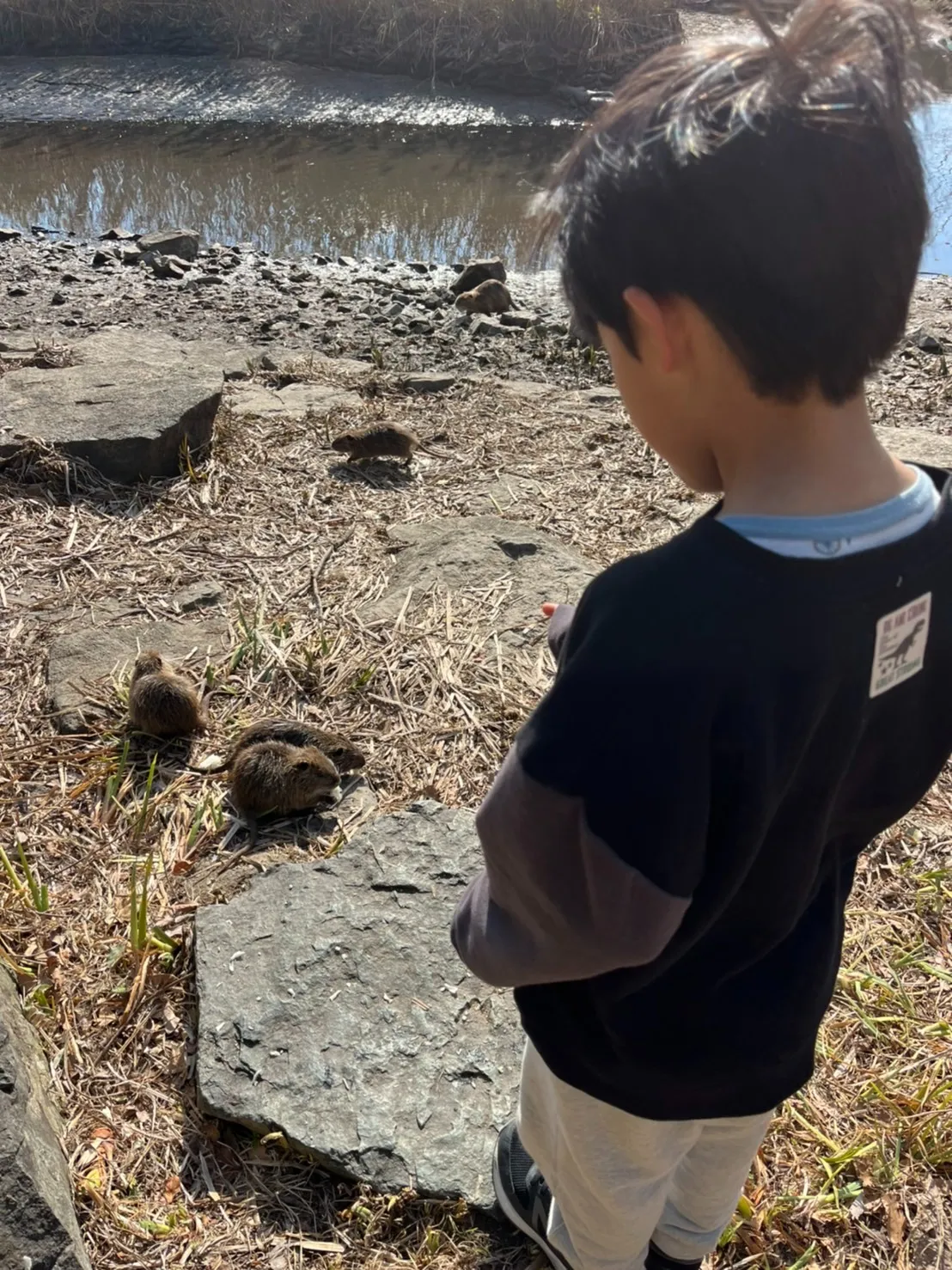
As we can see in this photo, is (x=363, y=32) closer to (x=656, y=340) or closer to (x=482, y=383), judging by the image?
(x=482, y=383)

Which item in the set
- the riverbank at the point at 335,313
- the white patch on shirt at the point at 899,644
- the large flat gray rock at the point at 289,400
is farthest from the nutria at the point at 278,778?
the riverbank at the point at 335,313

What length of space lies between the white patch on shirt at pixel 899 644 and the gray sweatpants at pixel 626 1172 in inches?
38.5

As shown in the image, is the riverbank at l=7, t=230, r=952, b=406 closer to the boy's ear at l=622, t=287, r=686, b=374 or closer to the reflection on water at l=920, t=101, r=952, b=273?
the reflection on water at l=920, t=101, r=952, b=273

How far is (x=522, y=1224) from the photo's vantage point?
8.44 ft

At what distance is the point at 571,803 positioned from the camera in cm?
146

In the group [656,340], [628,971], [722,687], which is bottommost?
[628,971]

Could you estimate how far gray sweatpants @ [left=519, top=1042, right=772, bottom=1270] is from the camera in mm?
2049

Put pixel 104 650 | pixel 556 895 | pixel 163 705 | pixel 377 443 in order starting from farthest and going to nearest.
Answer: pixel 377 443, pixel 104 650, pixel 163 705, pixel 556 895

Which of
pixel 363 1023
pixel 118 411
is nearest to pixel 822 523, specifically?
pixel 363 1023

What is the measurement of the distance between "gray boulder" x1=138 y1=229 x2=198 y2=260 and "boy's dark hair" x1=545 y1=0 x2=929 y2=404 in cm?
1262

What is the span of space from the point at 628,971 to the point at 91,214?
652 inches

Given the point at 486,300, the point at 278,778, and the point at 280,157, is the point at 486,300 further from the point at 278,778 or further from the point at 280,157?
the point at 280,157

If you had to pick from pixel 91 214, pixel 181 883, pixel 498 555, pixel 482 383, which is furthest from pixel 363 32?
pixel 181 883

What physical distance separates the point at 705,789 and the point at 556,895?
278 millimetres
